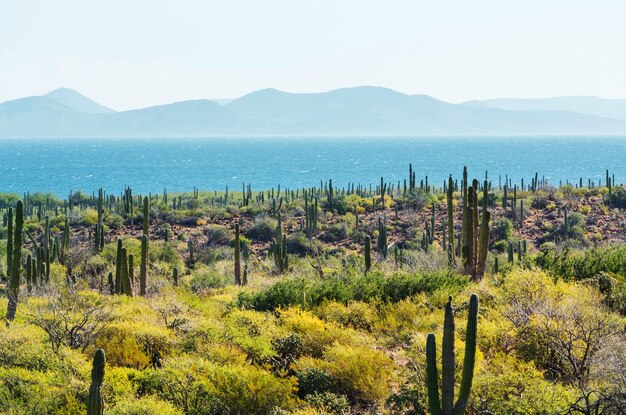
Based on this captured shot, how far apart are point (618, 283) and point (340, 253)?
19537 millimetres

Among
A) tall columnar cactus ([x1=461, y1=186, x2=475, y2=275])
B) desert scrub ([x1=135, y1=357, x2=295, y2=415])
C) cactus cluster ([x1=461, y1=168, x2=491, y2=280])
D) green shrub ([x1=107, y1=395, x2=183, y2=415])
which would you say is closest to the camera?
green shrub ([x1=107, y1=395, x2=183, y2=415])

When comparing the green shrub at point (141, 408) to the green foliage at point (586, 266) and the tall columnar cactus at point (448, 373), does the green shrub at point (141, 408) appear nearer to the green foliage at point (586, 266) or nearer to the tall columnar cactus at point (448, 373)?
the tall columnar cactus at point (448, 373)

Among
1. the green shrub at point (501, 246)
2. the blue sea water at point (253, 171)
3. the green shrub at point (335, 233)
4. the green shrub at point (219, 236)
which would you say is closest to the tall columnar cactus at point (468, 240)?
the green shrub at point (501, 246)

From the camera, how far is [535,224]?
4138 centimetres

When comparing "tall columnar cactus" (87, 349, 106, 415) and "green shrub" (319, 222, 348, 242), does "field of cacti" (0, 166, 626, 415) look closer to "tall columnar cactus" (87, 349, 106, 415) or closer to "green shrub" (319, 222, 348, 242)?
"tall columnar cactus" (87, 349, 106, 415)

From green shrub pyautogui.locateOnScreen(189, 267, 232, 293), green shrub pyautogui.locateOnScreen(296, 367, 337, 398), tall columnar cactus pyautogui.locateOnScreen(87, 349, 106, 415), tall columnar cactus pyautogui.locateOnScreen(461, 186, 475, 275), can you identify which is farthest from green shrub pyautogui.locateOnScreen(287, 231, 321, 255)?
tall columnar cactus pyautogui.locateOnScreen(87, 349, 106, 415)

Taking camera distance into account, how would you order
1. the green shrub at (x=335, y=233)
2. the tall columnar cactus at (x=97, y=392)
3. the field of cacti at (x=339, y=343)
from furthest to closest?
the green shrub at (x=335, y=233)
the field of cacti at (x=339, y=343)
the tall columnar cactus at (x=97, y=392)

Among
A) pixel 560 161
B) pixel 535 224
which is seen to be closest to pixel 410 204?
pixel 535 224

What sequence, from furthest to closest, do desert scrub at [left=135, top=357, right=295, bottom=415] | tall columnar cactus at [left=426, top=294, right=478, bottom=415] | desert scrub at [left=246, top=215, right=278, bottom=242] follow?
1. desert scrub at [left=246, top=215, right=278, bottom=242]
2. desert scrub at [left=135, top=357, right=295, bottom=415]
3. tall columnar cactus at [left=426, top=294, right=478, bottom=415]

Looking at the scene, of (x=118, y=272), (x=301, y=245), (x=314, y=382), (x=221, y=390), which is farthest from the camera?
(x=301, y=245)

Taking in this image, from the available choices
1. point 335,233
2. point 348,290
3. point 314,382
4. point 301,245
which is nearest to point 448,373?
point 314,382

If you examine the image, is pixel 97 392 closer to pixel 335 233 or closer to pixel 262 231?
pixel 335 233

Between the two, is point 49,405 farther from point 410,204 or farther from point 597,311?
point 410,204

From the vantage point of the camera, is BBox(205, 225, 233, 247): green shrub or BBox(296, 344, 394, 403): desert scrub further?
BBox(205, 225, 233, 247): green shrub
